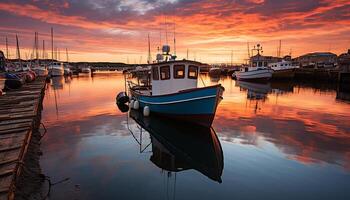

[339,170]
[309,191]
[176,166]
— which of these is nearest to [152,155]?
[176,166]

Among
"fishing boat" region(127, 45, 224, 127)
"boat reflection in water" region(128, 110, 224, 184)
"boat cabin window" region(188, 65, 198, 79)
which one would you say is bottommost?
"boat reflection in water" region(128, 110, 224, 184)

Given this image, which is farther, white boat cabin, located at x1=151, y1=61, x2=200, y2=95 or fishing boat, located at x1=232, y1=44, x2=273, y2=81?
fishing boat, located at x1=232, y1=44, x2=273, y2=81

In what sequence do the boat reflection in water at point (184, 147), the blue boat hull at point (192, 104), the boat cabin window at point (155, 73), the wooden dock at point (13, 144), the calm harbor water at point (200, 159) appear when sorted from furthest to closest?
1. the boat cabin window at point (155, 73)
2. the blue boat hull at point (192, 104)
3. the boat reflection in water at point (184, 147)
4. the calm harbor water at point (200, 159)
5. the wooden dock at point (13, 144)

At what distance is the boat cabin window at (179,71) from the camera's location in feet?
47.6

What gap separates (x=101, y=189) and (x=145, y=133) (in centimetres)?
616

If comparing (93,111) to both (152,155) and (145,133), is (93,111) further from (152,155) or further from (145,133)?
(152,155)

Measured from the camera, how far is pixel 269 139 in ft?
37.8

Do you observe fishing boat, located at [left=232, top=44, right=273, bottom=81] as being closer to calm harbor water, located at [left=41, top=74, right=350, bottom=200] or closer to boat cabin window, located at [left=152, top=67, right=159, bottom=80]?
calm harbor water, located at [left=41, top=74, right=350, bottom=200]

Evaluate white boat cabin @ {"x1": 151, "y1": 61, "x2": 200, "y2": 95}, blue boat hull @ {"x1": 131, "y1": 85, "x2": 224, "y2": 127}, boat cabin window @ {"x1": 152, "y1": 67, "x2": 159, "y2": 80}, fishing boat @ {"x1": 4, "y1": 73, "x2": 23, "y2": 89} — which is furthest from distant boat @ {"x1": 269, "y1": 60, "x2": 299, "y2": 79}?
fishing boat @ {"x1": 4, "y1": 73, "x2": 23, "y2": 89}

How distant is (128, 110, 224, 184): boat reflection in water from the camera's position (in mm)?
8648

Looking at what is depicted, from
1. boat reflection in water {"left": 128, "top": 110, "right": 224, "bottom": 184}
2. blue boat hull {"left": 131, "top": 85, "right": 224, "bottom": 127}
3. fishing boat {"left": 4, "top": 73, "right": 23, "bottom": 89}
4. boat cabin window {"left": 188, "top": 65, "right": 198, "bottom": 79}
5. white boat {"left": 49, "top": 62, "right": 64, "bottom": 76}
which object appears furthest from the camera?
white boat {"left": 49, "top": 62, "right": 64, "bottom": 76}

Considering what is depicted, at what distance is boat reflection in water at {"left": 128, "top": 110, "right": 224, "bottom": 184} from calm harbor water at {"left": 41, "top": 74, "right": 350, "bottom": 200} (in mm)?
38

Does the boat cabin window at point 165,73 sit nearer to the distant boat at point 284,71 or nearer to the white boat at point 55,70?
the distant boat at point 284,71

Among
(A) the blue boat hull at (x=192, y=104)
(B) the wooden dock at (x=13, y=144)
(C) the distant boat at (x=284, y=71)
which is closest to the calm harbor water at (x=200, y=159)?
(A) the blue boat hull at (x=192, y=104)
